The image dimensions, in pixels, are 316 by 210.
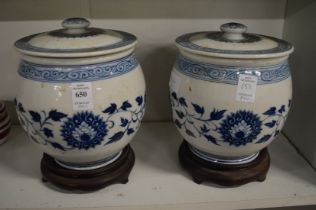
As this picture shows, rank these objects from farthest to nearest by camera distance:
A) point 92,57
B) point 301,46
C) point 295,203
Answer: point 301,46 < point 295,203 < point 92,57

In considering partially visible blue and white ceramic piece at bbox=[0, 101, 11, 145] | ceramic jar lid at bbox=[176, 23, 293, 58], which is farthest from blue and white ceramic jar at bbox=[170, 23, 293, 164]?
partially visible blue and white ceramic piece at bbox=[0, 101, 11, 145]

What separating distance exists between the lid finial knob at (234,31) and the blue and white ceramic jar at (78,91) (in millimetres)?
174

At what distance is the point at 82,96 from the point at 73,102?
17 mm

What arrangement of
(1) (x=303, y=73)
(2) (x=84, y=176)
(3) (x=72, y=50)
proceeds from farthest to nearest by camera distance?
(1) (x=303, y=73), (2) (x=84, y=176), (3) (x=72, y=50)

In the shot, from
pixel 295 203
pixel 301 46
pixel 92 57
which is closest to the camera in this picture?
pixel 92 57

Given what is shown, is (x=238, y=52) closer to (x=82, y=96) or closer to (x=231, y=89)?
(x=231, y=89)

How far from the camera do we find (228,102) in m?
0.57

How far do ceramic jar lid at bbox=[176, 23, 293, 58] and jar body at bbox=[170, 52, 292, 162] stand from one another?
0.5 inches

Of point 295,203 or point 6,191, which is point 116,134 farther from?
point 295,203

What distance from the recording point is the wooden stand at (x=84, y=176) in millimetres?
638

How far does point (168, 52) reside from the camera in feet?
2.83

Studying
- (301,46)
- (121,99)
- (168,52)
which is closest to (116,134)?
(121,99)

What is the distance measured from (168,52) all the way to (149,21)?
0.09 m

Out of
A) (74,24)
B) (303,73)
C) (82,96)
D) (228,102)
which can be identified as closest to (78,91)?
(82,96)
